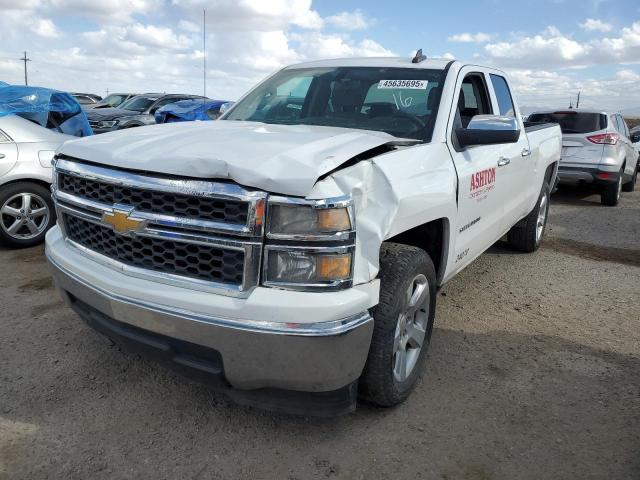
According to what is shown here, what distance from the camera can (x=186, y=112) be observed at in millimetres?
11719

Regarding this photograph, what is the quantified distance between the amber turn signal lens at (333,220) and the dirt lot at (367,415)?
3.49ft

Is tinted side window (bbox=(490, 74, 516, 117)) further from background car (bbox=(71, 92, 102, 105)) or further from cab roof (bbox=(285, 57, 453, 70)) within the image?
background car (bbox=(71, 92, 102, 105))

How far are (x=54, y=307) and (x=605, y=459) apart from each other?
3625 mm

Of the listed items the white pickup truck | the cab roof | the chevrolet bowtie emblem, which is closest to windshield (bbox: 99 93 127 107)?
the cab roof

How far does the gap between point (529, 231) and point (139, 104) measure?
12904 mm

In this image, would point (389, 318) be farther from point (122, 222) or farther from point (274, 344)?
point (122, 222)

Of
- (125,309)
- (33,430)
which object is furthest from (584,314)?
(33,430)

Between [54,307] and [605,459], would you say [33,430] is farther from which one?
[605,459]

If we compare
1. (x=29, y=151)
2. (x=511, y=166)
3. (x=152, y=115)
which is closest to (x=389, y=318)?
(x=511, y=166)

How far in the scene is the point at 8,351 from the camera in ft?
10.9

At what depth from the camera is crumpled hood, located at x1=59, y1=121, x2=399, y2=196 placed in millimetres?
2098

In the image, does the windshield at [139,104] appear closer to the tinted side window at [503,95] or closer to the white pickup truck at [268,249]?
the tinted side window at [503,95]

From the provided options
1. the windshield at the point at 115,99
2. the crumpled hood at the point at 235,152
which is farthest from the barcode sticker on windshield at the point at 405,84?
the windshield at the point at 115,99

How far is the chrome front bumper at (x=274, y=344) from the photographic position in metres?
2.10
